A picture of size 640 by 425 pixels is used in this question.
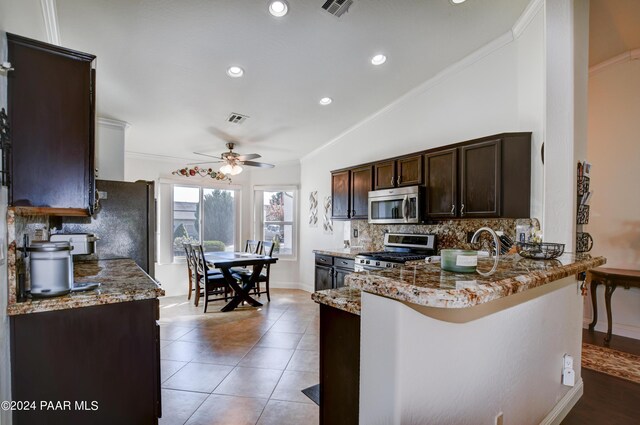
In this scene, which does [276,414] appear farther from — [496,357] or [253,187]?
[253,187]

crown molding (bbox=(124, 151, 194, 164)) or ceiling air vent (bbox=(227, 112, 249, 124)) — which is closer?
ceiling air vent (bbox=(227, 112, 249, 124))

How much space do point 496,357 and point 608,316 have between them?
2945 millimetres

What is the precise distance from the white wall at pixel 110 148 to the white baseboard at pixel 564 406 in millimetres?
4843

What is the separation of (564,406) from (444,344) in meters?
1.57

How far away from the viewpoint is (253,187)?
6.48 m

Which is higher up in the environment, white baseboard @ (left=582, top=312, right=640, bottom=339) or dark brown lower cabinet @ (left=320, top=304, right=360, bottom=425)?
dark brown lower cabinet @ (left=320, top=304, right=360, bottom=425)

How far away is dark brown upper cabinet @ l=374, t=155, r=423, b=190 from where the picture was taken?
3419 mm

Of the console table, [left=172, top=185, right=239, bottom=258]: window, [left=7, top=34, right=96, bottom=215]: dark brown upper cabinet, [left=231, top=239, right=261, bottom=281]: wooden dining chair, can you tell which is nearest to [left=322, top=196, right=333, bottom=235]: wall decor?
[left=231, top=239, right=261, bottom=281]: wooden dining chair

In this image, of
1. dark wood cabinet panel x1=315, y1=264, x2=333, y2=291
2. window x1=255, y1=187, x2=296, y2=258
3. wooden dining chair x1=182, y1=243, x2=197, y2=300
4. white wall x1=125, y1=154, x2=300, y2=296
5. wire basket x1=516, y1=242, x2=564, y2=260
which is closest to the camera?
wire basket x1=516, y1=242, x2=564, y2=260

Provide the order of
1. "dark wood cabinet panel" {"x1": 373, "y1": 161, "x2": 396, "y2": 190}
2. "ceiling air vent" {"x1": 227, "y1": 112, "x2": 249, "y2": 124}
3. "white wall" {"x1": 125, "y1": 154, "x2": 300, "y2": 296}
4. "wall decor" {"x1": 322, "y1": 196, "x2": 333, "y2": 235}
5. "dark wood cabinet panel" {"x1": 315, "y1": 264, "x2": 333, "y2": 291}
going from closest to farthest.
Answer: "dark wood cabinet panel" {"x1": 373, "y1": 161, "x2": 396, "y2": 190}
"ceiling air vent" {"x1": 227, "y1": 112, "x2": 249, "y2": 124}
"dark wood cabinet panel" {"x1": 315, "y1": 264, "x2": 333, "y2": 291}
"wall decor" {"x1": 322, "y1": 196, "x2": 333, "y2": 235}
"white wall" {"x1": 125, "y1": 154, "x2": 300, "y2": 296}

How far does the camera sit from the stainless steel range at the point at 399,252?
3303mm

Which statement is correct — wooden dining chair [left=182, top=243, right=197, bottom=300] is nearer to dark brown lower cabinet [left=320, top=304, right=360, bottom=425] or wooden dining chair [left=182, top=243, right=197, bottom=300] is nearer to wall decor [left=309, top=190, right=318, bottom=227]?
wall decor [left=309, top=190, right=318, bottom=227]

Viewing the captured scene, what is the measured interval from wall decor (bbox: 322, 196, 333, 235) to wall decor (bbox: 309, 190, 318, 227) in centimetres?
28

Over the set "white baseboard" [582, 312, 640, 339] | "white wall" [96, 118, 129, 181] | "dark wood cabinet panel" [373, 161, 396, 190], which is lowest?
"white baseboard" [582, 312, 640, 339]
